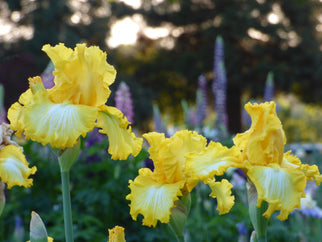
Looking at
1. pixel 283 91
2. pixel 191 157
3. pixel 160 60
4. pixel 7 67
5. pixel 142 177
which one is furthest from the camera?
pixel 160 60

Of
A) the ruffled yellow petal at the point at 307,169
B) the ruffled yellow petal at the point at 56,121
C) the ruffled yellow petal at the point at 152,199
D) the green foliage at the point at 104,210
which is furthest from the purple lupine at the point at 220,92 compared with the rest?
the ruffled yellow petal at the point at 56,121

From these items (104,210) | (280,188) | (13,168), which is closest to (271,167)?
(280,188)

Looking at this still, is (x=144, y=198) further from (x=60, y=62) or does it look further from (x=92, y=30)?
(x=92, y=30)

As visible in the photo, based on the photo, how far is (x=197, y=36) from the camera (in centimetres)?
2127

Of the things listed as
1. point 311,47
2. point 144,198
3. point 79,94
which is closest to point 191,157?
point 144,198

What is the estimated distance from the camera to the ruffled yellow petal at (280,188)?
1.06 meters

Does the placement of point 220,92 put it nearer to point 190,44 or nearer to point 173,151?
point 173,151

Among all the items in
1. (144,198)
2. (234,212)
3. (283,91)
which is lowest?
(283,91)

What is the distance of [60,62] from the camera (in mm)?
1244

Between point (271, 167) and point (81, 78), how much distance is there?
2.09 ft

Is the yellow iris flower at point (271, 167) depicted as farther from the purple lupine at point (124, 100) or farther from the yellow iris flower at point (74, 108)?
the purple lupine at point (124, 100)

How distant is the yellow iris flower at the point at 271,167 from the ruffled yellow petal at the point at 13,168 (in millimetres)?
619

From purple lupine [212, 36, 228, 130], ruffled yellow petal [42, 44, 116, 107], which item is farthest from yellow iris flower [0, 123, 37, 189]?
purple lupine [212, 36, 228, 130]

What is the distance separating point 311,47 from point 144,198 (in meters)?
20.3
